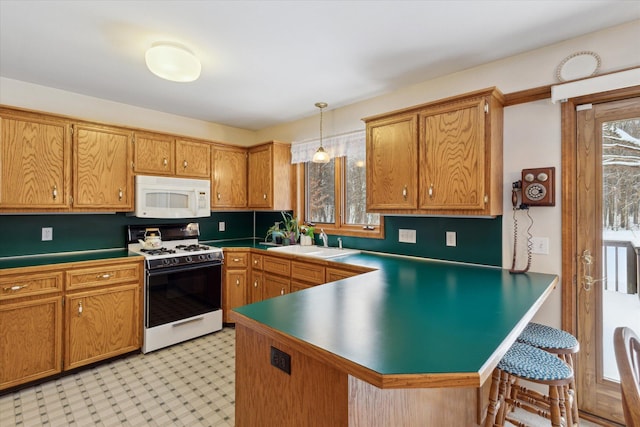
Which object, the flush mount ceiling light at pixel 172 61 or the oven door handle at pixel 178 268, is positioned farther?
the oven door handle at pixel 178 268

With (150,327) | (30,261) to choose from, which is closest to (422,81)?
(150,327)

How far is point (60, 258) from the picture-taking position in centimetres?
276

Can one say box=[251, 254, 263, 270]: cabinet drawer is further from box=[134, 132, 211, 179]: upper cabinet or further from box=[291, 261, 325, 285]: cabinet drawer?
box=[134, 132, 211, 179]: upper cabinet

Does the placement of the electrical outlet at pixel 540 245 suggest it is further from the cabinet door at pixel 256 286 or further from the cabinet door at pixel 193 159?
the cabinet door at pixel 193 159

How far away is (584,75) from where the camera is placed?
1989 millimetres

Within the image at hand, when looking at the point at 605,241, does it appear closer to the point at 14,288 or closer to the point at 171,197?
the point at 171,197

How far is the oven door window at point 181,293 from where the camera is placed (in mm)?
2941

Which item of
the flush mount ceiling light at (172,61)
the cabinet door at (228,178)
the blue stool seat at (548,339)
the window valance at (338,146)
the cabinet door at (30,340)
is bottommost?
the cabinet door at (30,340)

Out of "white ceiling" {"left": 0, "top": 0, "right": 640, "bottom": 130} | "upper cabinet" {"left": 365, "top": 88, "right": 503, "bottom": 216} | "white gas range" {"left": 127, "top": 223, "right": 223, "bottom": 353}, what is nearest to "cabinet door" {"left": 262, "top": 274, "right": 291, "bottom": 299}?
"white gas range" {"left": 127, "top": 223, "right": 223, "bottom": 353}

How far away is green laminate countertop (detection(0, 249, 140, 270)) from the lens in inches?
99.1

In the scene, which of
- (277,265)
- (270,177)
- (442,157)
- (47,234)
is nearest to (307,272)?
(277,265)

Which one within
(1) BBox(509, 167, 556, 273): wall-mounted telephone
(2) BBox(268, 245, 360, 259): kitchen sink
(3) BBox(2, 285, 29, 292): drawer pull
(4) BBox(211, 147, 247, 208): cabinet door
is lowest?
(3) BBox(2, 285, 29, 292): drawer pull

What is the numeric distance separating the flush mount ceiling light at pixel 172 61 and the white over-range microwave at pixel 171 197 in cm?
139

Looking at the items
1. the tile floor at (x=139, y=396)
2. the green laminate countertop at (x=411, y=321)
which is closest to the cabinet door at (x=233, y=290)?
the tile floor at (x=139, y=396)
